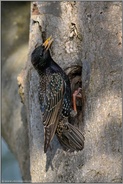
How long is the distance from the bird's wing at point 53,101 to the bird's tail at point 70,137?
0.27ft

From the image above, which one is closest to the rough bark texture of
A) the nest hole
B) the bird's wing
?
the nest hole

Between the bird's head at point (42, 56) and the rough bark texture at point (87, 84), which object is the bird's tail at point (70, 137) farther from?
the bird's head at point (42, 56)

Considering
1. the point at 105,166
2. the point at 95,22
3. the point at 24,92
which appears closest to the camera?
the point at 105,166

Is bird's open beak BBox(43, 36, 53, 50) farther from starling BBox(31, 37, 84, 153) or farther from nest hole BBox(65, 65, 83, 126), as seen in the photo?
nest hole BBox(65, 65, 83, 126)

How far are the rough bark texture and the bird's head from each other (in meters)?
0.10

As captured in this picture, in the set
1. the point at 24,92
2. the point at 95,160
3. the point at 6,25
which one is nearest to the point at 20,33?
the point at 6,25

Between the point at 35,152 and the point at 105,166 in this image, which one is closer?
the point at 105,166

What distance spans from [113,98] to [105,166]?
0.53 meters

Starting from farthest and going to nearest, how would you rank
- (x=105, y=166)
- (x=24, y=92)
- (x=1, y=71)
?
1. (x=1, y=71)
2. (x=24, y=92)
3. (x=105, y=166)

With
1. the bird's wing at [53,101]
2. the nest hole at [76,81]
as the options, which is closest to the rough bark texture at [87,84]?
the nest hole at [76,81]

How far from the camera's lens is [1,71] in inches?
261

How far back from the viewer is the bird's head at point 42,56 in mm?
5141

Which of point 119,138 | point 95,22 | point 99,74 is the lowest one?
point 119,138

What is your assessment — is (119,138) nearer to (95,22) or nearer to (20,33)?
(95,22)
